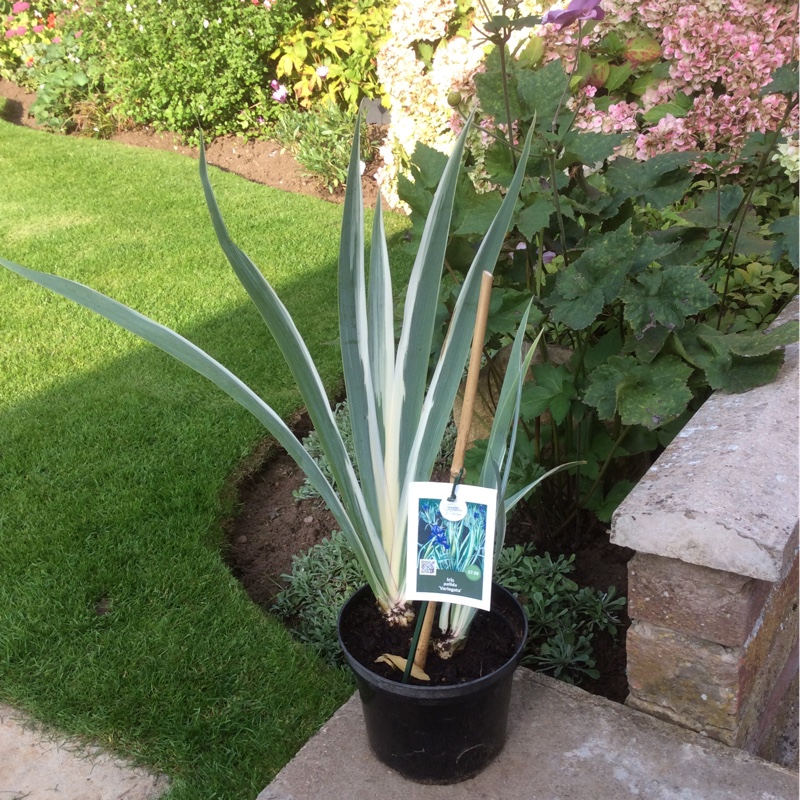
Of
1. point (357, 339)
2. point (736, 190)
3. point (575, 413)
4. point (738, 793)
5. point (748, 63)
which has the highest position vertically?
point (748, 63)

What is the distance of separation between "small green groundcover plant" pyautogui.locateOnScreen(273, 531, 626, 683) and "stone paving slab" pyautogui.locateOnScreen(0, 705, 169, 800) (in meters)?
0.49

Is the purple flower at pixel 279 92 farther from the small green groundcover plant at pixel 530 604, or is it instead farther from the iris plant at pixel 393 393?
the iris plant at pixel 393 393

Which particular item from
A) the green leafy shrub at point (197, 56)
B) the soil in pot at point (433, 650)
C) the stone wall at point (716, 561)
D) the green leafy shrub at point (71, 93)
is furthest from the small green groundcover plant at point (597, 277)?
the green leafy shrub at point (71, 93)

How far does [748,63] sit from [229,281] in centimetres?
242

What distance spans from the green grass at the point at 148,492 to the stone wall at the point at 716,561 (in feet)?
2.41

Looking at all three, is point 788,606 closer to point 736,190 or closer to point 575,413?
point 575,413

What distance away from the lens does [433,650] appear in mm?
1386

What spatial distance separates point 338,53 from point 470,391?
4.84 meters

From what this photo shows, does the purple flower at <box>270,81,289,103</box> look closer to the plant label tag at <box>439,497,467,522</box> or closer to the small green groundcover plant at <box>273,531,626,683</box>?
the small green groundcover plant at <box>273,531,626,683</box>

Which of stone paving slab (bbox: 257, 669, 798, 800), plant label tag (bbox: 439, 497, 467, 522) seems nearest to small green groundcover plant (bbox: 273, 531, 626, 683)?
stone paving slab (bbox: 257, 669, 798, 800)

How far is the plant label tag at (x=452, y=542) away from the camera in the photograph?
→ 45.1 inches

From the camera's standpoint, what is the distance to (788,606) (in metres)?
1.63

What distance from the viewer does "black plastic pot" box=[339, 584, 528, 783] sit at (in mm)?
1235

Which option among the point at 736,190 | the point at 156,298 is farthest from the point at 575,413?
the point at 156,298
